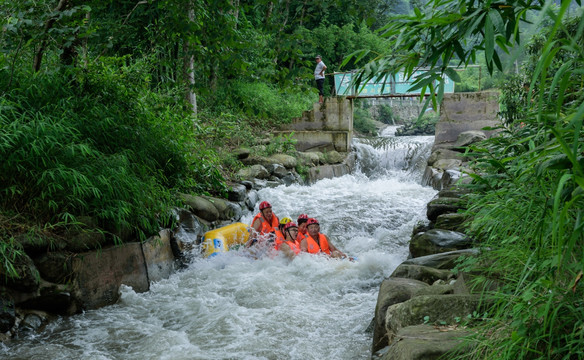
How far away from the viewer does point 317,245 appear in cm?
724

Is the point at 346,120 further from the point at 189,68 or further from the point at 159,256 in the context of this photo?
the point at 159,256

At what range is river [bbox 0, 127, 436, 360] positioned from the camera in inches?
170

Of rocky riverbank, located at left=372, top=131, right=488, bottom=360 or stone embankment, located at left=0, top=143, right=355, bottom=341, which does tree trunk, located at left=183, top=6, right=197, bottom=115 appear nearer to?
stone embankment, located at left=0, top=143, right=355, bottom=341

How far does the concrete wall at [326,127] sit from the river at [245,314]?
753 cm

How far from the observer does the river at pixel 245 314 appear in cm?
431

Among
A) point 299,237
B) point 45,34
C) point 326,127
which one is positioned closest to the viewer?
point 45,34

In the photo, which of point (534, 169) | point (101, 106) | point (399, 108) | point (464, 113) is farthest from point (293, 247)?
point (399, 108)

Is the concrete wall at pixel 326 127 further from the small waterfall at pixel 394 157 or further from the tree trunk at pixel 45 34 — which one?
the tree trunk at pixel 45 34

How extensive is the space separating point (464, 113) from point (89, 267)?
43.6 ft

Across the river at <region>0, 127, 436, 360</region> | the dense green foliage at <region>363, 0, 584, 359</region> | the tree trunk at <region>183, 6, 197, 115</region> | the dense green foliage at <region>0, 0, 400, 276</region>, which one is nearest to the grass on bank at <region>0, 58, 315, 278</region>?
the dense green foliage at <region>0, 0, 400, 276</region>

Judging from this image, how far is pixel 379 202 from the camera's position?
11.3 m

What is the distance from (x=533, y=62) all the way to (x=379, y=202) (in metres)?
5.10

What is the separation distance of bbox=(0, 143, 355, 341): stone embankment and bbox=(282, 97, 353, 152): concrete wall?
8.40 m

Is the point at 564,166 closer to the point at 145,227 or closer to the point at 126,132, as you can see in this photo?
the point at 145,227
